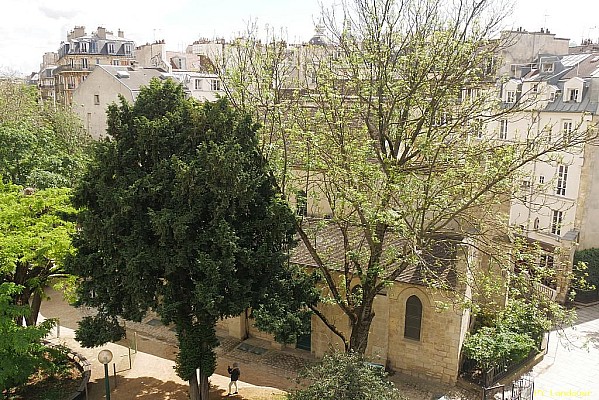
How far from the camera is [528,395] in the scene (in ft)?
66.0

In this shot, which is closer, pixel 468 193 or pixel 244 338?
pixel 468 193

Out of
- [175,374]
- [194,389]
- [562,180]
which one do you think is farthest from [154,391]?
[562,180]

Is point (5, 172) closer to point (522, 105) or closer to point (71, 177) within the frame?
point (71, 177)

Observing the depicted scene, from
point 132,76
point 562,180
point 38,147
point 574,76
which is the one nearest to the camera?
point 38,147

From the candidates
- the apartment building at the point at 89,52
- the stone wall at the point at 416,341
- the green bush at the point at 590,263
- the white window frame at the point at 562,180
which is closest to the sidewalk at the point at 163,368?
the stone wall at the point at 416,341

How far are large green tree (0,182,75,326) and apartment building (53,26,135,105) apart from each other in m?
57.3

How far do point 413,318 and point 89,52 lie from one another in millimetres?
71334

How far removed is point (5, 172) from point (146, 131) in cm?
2036

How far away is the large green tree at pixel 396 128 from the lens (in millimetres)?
15125

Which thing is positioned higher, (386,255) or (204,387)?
(386,255)

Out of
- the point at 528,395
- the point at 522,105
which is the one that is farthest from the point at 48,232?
the point at 528,395

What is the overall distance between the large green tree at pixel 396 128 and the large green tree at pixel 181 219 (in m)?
1.61

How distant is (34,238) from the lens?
17.0m

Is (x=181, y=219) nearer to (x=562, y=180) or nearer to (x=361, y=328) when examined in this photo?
(x=361, y=328)
